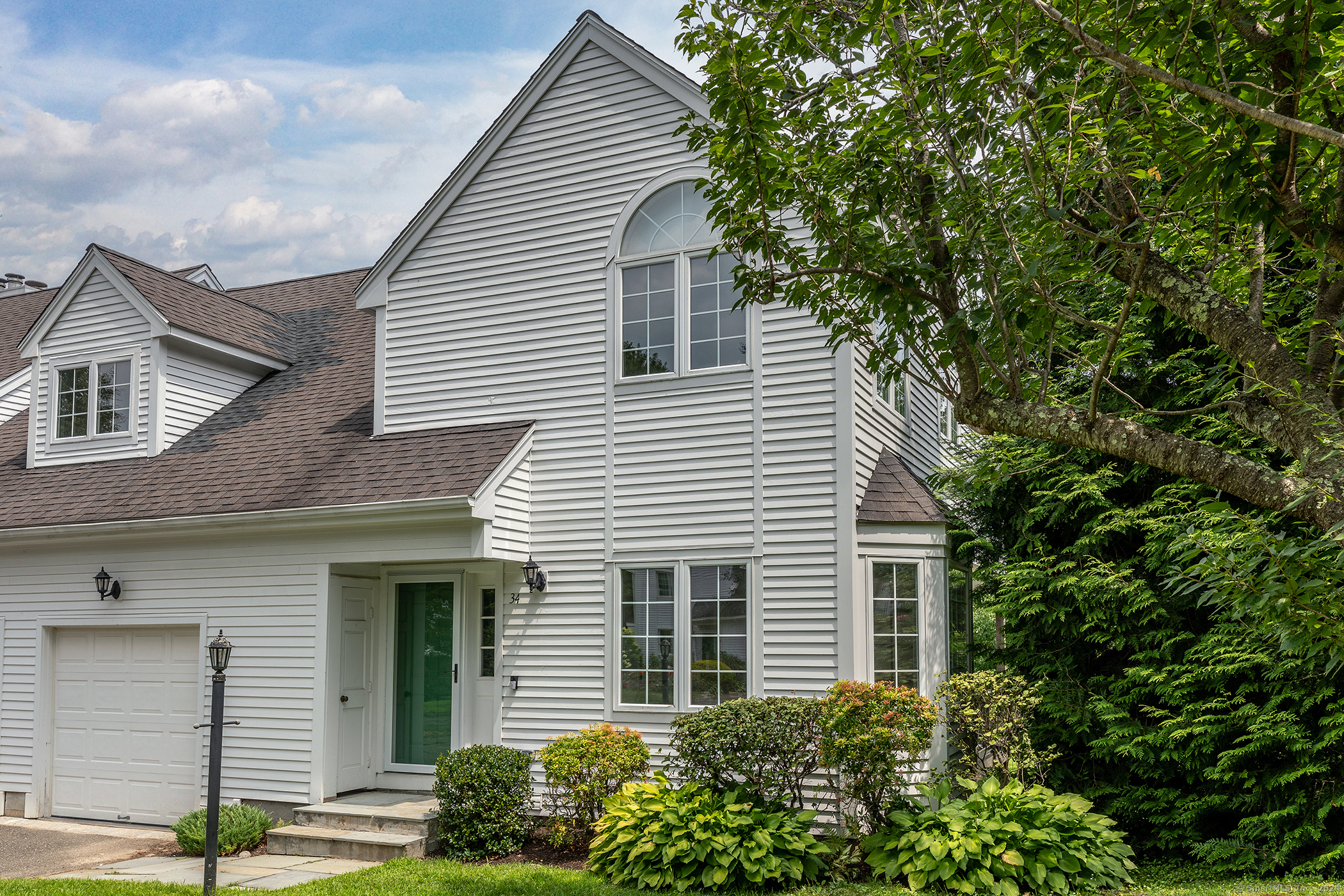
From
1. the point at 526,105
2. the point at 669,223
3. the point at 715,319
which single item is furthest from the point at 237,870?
the point at 526,105

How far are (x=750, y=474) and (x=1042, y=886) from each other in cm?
428

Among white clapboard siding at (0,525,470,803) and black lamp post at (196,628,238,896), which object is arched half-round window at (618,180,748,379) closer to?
white clapboard siding at (0,525,470,803)

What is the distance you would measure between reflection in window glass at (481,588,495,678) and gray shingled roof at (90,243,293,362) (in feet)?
18.1

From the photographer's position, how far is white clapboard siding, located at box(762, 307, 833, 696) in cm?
901

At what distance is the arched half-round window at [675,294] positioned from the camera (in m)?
9.77

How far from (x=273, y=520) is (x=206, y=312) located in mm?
4665

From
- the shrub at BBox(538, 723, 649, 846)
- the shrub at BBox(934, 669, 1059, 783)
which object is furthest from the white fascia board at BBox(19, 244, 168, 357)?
the shrub at BBox(934, 669, 1059, 783)

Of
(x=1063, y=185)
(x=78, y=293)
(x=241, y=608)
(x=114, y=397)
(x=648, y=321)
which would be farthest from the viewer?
(x=78, y=293)

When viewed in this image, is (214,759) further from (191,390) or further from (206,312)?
(206,312)

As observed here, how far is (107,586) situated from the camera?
11281mm

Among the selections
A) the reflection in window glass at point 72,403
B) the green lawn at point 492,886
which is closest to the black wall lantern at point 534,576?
the green lawn at point 492,886

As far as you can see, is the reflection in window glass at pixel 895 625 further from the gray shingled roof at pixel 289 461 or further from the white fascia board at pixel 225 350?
the white fascia board at pixel 225 350

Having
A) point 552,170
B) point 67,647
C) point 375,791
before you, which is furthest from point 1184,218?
point 67,647

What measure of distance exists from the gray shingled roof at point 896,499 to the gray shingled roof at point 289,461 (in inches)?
146
